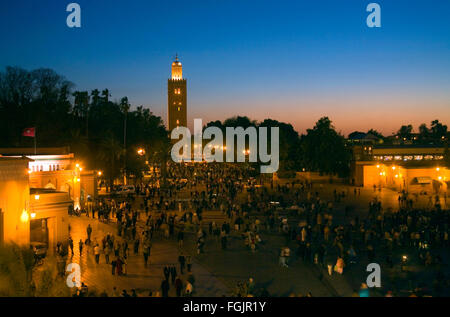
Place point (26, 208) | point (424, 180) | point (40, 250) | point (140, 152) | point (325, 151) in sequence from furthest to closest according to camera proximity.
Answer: point (325, 151), point (140, 152), point (424, 180), point (26, 208), point (40, 250)

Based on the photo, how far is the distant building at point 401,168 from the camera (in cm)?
4206

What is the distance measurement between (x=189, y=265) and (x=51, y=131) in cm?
3276

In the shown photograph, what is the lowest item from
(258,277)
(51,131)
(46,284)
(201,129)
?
(258,277)

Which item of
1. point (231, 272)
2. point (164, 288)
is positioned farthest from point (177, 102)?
point (164, 288)

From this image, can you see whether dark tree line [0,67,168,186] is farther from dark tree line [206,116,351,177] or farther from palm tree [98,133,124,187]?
dark tree line [206,116,351,177]

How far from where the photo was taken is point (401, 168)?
4291 cm

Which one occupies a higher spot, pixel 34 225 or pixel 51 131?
pixel 51 131

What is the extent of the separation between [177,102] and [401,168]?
81108mm

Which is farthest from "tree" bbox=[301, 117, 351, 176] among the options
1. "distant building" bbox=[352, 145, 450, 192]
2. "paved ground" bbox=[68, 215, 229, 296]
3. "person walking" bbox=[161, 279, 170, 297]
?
"person walking" bbox=[161, 279, 170, 297]

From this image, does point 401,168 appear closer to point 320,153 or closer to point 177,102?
point 320,153

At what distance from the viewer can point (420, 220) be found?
22.2 m

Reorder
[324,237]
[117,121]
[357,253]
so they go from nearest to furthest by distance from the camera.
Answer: [357,253] < [324,237] < [117,121]
